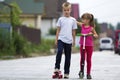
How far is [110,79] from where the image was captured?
1230 cm

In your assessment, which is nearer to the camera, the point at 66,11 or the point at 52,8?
the point at 66,11

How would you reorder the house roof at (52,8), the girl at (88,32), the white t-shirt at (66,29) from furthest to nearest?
1. the house roof at (52,8)
2. the white t-shirt at (66,29)
3. the girl at (88,32)

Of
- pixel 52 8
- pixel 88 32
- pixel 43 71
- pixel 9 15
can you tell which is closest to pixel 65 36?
pixel 88 32

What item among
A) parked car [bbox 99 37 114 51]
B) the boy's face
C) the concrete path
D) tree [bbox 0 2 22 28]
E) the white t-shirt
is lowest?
parked car [bbox 99 37 114 51]

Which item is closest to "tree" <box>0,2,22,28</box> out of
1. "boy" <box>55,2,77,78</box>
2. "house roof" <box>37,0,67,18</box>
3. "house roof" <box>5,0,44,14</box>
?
"house roof" <box>5,0,44,14</box>

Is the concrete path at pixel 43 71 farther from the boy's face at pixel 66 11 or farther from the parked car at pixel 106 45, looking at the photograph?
the parked car at pixel 106 45

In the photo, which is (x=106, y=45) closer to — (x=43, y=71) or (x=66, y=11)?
(x=43, y=71)

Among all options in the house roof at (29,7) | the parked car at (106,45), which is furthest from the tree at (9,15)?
the parked car at (106,45)

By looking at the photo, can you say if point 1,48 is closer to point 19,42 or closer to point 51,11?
point 19,42

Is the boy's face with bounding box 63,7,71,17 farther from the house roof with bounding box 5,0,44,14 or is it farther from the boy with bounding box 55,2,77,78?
the house roof with bounding box 5,0,44,14

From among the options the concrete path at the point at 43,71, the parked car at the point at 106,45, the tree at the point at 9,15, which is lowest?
the parked car at the point at 106,45

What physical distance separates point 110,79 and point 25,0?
4980cm

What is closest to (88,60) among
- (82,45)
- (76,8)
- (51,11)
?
(82,45)

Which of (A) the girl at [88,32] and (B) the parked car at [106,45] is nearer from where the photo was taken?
(A) the girl at [88,32]
